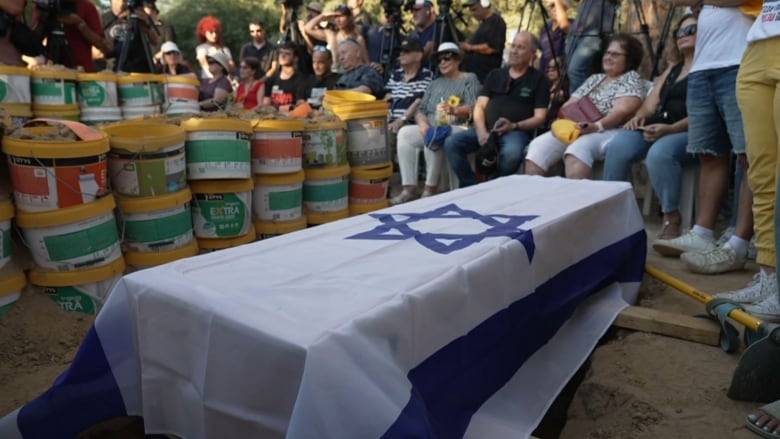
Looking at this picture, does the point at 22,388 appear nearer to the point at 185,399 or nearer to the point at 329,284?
the point at 185,399

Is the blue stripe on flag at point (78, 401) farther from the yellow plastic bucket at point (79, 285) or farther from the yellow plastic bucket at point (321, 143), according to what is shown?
the yellow plastic bucket at point (321, 143)

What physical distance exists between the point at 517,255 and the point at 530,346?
353 mm

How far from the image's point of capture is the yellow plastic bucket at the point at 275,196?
10.7 ft

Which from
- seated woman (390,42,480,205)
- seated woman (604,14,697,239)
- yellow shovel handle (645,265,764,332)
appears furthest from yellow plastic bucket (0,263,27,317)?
seated woman (604,14,697,239)

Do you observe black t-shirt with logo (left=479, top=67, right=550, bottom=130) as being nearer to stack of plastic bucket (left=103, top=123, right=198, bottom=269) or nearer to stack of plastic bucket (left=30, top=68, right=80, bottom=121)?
stack of plastic bucket (left=103, top=123, right=198, bottom=269)

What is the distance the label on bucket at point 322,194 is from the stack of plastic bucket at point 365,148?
28 centimetres

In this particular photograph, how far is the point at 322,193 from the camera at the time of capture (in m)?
3.59

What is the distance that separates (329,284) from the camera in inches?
51.5

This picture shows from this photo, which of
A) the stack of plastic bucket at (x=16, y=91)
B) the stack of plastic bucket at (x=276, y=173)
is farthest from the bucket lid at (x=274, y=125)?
the stack of plastic bucket at (x=16, y=91)

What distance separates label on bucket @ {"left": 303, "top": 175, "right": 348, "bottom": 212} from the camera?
3.57 meters

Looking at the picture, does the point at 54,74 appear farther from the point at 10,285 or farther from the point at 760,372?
the point at 760,372

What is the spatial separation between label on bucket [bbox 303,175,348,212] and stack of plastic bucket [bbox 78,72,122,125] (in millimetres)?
1478

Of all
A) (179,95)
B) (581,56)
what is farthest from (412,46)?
(179,95)

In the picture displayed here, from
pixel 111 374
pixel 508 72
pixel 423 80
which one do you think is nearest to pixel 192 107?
pixel 423 80
